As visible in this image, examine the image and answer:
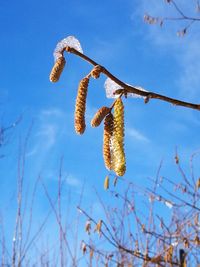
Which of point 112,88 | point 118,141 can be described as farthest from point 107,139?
point 112,88

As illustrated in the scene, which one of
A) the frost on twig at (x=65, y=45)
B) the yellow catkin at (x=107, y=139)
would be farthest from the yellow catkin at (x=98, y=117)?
the frost on twig at (x=65, y=45)

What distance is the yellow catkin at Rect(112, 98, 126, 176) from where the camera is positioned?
729 mm

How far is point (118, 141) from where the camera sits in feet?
2.46

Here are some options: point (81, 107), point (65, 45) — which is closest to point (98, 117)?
point (81, 107)

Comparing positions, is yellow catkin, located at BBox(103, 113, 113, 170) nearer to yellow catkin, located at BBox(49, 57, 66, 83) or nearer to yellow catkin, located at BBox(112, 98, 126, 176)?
yellow catkin, located at BBox(112, 98, 126, 176)

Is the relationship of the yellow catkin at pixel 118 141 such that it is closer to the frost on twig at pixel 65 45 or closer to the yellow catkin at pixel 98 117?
the yellow catkin at pixel 98 117

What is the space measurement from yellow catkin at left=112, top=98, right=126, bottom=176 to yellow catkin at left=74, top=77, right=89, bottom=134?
0.06 meters

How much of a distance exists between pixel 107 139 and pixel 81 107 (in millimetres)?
71

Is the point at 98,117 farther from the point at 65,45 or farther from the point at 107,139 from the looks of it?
the point at 65,45

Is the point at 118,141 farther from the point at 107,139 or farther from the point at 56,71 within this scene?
the point at 56,71

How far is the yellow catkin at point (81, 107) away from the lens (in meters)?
0.76

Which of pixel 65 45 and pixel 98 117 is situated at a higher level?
pixel 65 45

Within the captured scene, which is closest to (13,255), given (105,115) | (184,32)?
(184,32)

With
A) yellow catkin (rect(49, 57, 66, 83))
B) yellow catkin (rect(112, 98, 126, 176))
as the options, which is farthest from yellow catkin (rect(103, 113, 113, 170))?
yellow catkin (rect(49, 57, 66, 83))
